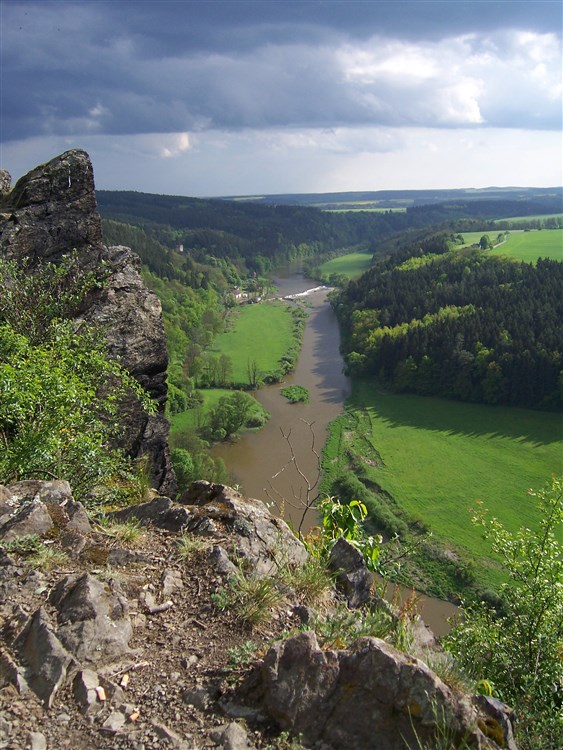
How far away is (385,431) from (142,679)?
49400 mm

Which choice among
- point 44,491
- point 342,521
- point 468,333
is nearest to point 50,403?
point 44,491

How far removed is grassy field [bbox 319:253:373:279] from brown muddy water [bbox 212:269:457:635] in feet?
174

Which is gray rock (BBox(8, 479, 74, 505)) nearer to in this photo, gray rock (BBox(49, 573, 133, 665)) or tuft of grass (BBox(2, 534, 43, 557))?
tuft of grass (BBox(2, 534, 43, 557))

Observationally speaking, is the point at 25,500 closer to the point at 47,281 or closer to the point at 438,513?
the point at 47,281

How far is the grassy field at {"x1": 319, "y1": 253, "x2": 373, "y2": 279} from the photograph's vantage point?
14600 cm

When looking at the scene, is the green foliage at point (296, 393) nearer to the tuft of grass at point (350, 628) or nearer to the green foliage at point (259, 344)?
the green foliage at point (259, 344)

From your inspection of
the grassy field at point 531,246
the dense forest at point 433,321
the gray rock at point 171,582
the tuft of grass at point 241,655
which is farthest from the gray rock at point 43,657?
the grassy field at point 531,246

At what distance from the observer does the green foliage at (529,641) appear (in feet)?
18.3

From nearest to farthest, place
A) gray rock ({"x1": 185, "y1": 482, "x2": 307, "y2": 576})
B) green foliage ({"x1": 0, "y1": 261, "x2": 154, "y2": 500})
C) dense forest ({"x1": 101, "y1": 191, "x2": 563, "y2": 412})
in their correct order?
gray rock ({"x1": 185, "y1": 482, "x2": 307, "y2": 576}), green foliage ({"x1": 0, "y1": 261, "x2": 154, "y2": 500}), dense forest ({"x1": 101, "y1": 191, "x2": 563, "y2": 412})

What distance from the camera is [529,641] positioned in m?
6.87

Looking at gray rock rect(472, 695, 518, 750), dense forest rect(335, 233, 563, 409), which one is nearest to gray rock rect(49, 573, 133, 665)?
gray rock rect(472, 695, 518, 750)

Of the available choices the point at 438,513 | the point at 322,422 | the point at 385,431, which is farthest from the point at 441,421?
the point at 438,513

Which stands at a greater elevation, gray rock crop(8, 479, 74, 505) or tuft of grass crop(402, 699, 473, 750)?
gray rock crop(8, 479, 74, 505)

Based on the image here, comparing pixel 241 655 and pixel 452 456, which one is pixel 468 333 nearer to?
pixel 452 456
